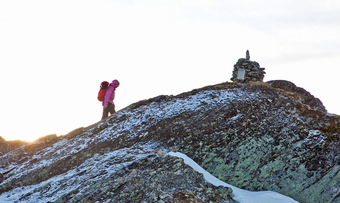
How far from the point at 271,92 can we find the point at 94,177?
464 inches

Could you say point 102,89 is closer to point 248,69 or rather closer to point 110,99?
point 110,99

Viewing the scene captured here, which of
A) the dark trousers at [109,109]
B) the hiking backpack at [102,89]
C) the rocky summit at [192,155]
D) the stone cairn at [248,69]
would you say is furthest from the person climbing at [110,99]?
the stone cairn at [248,69]

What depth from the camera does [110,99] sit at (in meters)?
19.6

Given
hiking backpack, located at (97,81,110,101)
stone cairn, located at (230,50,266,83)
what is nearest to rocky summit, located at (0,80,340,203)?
hiking backpack, located at (97,81,110,101)

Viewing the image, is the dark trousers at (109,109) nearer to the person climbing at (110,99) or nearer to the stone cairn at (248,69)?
the person climbing at (110,99)

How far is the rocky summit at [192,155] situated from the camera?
1158 cm

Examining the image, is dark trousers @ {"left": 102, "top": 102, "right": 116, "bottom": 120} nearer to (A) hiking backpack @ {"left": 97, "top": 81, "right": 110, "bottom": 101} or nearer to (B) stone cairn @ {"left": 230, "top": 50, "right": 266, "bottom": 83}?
(A) hiking backpack @ {"left": 97, "top": 81, "right": 110, "bottom": 101}

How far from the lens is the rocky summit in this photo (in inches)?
456

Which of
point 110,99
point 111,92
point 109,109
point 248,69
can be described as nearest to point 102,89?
point 111,92

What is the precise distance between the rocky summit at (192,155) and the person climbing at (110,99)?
68.5 inches

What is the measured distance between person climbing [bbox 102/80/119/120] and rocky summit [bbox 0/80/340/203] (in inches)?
68.5

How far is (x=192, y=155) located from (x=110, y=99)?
8263 mm

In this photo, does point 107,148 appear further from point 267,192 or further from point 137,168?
point 267,192

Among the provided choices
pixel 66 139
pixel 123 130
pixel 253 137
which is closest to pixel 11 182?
pixel 66 139
